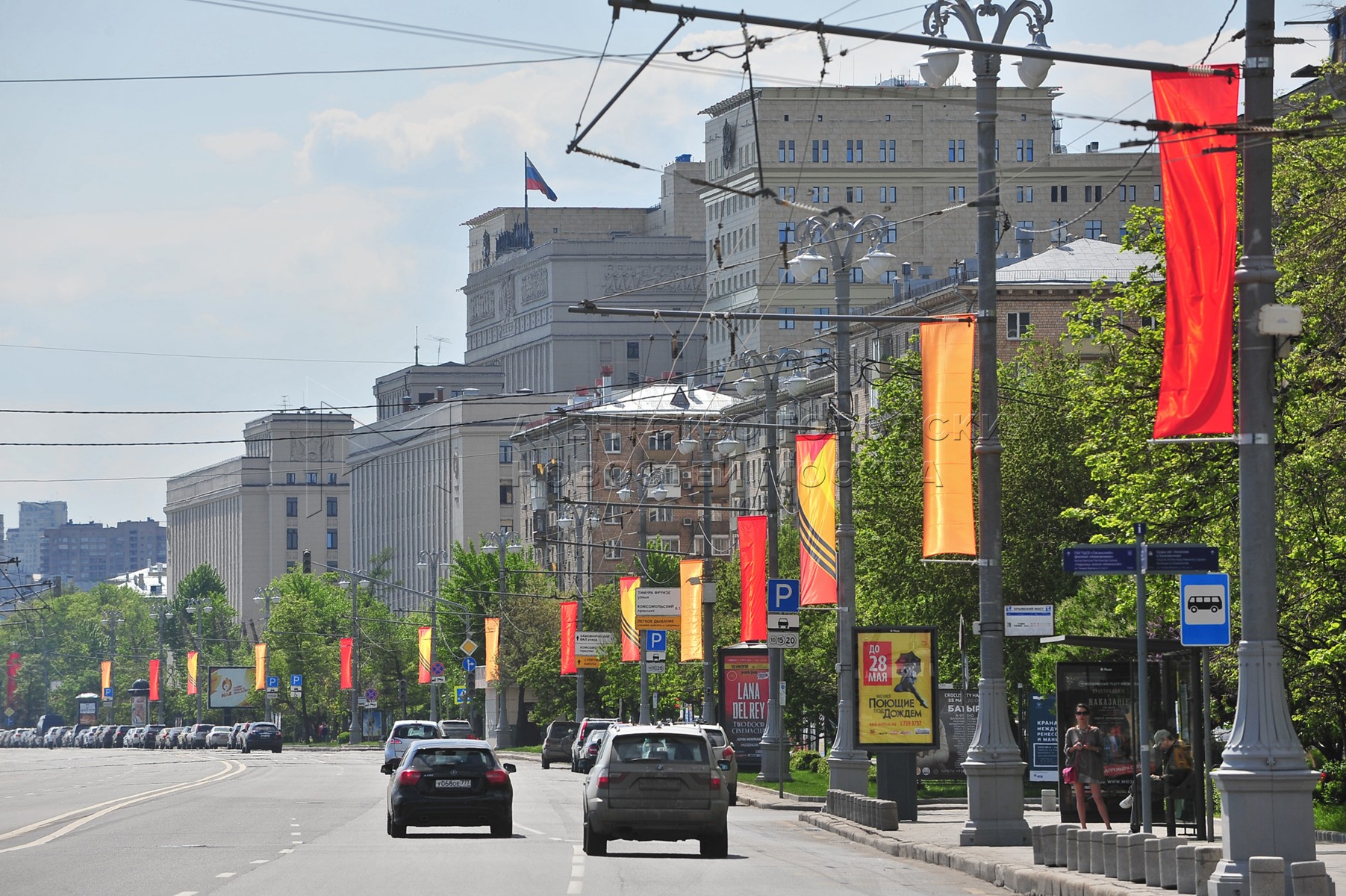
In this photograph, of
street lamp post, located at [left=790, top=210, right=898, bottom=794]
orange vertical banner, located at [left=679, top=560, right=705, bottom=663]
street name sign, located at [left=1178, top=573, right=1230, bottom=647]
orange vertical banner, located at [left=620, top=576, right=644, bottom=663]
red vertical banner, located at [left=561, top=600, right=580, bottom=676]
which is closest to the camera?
street name sign, located at [left=1178, top=573, right=1230, bottom=647]

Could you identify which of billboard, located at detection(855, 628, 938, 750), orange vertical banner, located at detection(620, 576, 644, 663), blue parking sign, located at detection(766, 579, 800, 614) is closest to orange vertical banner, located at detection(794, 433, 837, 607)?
blue parking sign, located at detection(766, 579, 800, 614)

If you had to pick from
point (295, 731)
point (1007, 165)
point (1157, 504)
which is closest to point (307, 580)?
point (295, 731)

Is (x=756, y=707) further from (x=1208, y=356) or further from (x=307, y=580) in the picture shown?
(x=307, y=580)

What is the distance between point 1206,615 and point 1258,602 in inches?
133

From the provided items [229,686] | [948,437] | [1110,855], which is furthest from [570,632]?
[229,686]

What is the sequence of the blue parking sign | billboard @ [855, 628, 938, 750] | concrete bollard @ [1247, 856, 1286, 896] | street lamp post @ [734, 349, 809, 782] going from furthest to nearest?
1. street lamp post @ [734, 349, 809, 782]
2. the blue parking sign
3. billboard @ [855, 628, 938, 750]
4. concrete bollard @ [1247, 856, 1286, 896]

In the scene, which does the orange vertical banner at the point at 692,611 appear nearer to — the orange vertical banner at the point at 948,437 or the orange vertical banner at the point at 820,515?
the orange vertical banner at the point at 820,515

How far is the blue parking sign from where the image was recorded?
4284cm

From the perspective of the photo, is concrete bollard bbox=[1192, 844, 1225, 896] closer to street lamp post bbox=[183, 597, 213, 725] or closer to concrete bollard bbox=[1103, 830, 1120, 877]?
concrete bollard bbox=[1103, 830, 1120, 877]

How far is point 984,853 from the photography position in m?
25.4

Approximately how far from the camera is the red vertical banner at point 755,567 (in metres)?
46.8

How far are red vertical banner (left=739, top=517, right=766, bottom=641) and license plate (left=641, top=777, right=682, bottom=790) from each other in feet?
65.4

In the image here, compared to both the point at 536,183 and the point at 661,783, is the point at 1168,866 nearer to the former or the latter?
the point at 661,783

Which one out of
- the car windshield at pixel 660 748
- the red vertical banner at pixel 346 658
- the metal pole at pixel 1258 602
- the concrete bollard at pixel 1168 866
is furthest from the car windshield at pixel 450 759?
the red vertical banner at pixel 346 658
